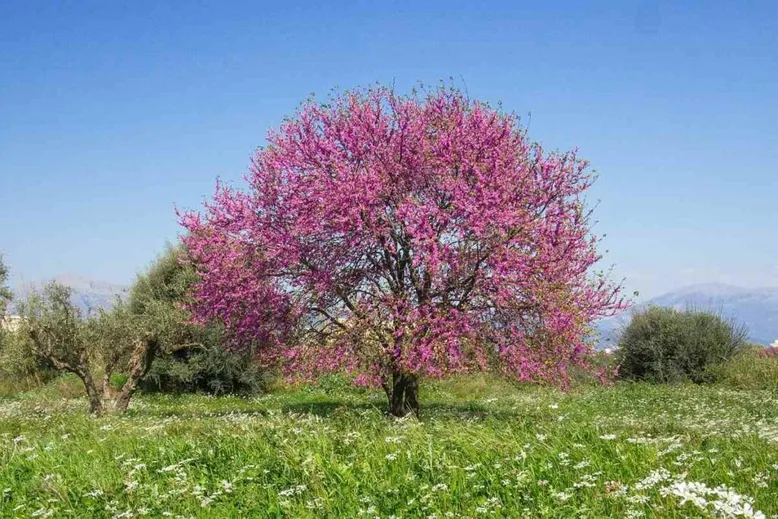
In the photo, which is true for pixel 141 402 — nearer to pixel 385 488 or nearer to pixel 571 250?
pixel 571 250

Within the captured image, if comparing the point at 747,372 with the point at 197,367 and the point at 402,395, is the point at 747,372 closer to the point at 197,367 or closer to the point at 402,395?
the point at 402,395

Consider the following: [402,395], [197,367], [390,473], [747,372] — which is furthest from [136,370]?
[747,372]

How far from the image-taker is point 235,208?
1731 centimetres

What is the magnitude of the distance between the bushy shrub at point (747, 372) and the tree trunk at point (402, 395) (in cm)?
1702

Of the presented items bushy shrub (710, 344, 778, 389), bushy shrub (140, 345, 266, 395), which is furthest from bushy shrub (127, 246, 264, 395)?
bushy shrub (710, 344, 778, 389)

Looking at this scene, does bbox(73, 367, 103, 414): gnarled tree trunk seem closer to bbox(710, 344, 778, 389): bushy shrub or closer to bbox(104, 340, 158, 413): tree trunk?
bbox(104, 340, 158, 413): tree trunk

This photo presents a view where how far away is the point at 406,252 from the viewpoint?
16.4 metres

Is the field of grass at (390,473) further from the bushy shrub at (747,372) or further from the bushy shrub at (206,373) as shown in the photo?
the bushy shrub at (747,372)

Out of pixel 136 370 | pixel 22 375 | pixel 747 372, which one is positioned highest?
pixel 136 370

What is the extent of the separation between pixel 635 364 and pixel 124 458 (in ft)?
88.6

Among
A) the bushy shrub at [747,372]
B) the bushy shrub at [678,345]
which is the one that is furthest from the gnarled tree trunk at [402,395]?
the bushy shrub at [747,372]

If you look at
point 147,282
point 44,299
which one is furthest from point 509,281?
point 147,282

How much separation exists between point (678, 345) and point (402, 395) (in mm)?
17538

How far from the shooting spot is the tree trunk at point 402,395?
1755 centimetres
